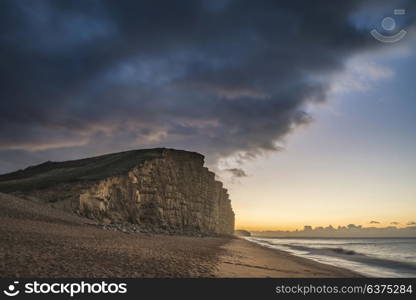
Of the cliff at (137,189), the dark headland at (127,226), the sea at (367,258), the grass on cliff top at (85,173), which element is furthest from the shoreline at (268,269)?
the grass on cliff top at (85,173)

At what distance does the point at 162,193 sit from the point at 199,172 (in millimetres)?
13145

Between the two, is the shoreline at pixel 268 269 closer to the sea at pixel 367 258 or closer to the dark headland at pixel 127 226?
the dark headland at pixel 127 226

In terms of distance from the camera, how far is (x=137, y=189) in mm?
41750

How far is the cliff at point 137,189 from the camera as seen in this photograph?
105 ft

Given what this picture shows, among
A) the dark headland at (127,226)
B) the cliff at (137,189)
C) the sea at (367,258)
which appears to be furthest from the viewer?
the cliff at (137,189)

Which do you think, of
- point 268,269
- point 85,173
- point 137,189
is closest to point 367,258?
point 268,269

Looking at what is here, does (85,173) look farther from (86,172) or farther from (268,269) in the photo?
(268,269)

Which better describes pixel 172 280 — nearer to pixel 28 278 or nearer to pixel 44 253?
pixel 28 278

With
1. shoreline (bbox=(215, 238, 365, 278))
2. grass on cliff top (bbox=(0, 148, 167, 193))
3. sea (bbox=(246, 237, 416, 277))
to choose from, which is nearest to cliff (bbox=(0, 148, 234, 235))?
grass on cliff top (bbox=(0, 148, 167, 193))

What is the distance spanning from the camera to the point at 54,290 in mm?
5871

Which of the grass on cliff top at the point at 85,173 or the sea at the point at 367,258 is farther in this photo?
the grass on cliff top at the point at 85,173

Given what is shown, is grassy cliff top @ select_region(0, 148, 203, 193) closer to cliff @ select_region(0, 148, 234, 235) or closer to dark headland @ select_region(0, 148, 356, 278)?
cliff @ select_region(0, 148, 234, 235)

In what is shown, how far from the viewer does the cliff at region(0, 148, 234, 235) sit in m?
32.0

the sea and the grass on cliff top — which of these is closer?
the sea
